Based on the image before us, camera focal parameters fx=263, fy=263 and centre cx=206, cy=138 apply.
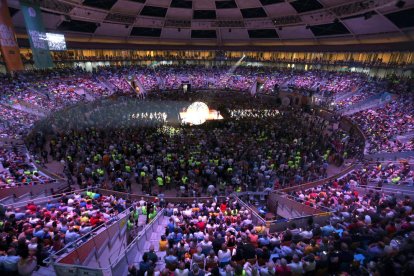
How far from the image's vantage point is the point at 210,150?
18.5 m

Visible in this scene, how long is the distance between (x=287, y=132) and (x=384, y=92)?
→ 1484 cm

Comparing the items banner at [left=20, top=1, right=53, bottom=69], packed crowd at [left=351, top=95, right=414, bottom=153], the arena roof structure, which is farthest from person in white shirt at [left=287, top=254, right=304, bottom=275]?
banner at [left=20, top=1, right=53, bottom=69]

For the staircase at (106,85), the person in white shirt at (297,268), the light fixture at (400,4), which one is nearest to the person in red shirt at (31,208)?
the person in white shirt at (297,268)

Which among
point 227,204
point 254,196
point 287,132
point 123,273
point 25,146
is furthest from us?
point 287,132

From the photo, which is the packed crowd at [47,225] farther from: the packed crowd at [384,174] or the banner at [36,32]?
the banner at [36,32]

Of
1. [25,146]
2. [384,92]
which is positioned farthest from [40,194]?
[384,92]

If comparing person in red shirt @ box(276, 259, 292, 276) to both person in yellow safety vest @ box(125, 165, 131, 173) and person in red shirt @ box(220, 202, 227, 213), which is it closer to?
person in red shirt @ box(220, 202, 227, 213)

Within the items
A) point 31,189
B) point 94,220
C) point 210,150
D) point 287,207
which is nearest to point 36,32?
point 31,189

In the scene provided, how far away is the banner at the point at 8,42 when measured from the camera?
27.1m

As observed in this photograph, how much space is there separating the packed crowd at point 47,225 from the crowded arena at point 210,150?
2.0 inches

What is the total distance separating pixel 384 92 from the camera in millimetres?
29016

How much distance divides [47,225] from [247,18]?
1851 inches

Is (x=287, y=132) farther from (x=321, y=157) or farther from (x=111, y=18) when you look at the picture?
(x=111, y=18)

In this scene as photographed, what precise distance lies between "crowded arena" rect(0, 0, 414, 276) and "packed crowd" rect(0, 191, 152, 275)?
5cm
